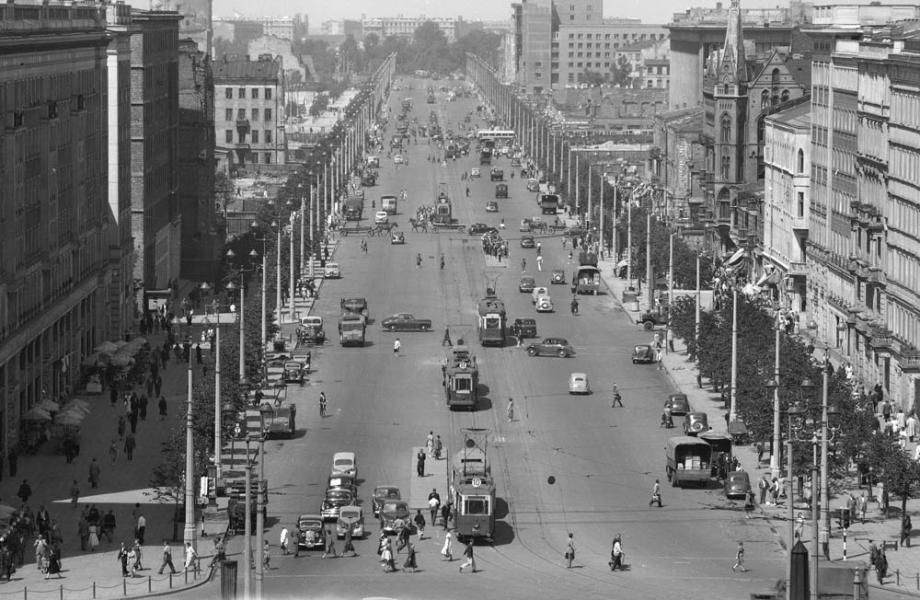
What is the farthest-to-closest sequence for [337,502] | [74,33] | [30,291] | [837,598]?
1. [74,33]
2. [30,291]
3. [337,502]
4. [837,598]

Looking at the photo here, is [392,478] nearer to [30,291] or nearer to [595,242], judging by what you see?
[30,291]

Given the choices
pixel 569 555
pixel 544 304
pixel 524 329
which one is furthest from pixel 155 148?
pixel 569 555

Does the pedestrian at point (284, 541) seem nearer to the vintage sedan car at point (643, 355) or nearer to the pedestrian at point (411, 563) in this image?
the pedestrian at point (411, 563)

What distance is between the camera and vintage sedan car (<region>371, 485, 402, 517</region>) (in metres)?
90.5

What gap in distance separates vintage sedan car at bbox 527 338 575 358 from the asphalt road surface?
1.04 m

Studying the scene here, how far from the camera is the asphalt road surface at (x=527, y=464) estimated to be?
79.6 metres

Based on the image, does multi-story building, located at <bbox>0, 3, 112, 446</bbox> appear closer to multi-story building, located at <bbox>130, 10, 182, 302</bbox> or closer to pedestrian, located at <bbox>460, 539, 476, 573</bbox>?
multi-story building, located at <bbox>130, 10, 182, 302</bbox>

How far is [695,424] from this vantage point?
106750mm

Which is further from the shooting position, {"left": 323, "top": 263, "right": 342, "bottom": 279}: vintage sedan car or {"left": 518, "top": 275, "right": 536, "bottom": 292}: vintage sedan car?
{"left": 323, "top": 263, "right": 342, "bottom": 279}: vintage sedan car

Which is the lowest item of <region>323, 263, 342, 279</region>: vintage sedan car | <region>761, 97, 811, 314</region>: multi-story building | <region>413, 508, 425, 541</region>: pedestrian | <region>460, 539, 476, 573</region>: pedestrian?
<region>323, 263, 342, 279</region>: vintage sedan car

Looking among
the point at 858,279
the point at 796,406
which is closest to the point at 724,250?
the point at 858,279

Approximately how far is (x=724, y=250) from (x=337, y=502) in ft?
301

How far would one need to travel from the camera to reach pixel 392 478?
9750 centimetres

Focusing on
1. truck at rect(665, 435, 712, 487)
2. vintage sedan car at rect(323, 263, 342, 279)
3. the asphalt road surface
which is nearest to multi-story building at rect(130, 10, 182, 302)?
the asphalt road surface
